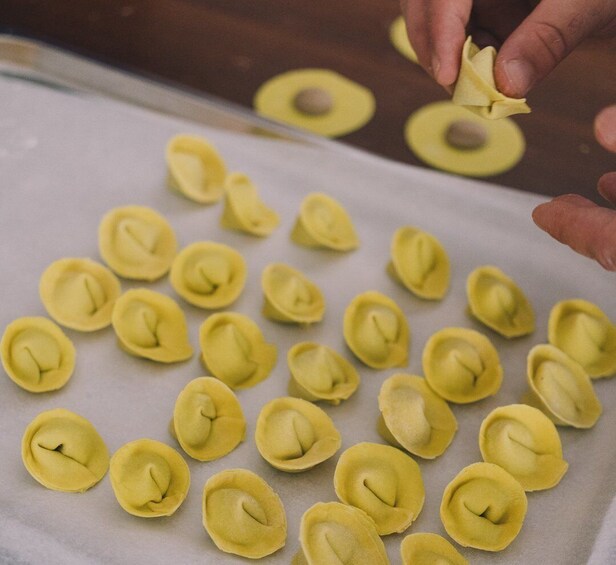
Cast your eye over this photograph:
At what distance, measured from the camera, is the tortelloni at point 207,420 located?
0.88 m

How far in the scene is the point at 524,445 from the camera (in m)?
0.89

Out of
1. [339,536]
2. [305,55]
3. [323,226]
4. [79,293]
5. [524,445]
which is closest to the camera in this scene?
[339,536]

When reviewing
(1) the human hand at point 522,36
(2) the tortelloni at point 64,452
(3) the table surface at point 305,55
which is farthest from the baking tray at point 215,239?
(1) the human hand at point 522,36

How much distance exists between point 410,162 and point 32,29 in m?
0.68

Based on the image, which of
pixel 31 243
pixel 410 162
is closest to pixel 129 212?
pixel 31 243

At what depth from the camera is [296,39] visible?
1468mm

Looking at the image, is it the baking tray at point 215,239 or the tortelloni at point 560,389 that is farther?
the tortelloni at point 560,389

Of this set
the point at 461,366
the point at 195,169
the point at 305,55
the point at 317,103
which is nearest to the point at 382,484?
the point at 461,366

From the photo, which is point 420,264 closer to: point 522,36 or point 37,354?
point 522,36

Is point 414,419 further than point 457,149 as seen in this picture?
No

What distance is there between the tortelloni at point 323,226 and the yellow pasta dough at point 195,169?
13 cm

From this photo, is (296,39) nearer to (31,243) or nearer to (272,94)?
(272,94)

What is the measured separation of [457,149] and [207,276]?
0.47 metres

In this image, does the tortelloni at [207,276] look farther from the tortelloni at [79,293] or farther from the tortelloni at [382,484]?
the tortelloni at [382,484]
